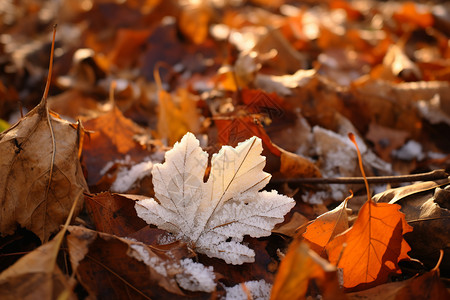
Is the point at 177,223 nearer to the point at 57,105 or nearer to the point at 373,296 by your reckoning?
the point at 373,296

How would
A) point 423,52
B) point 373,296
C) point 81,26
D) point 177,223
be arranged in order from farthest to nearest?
point 81,26 → point 423,52 → point 177,223 → point 373,296

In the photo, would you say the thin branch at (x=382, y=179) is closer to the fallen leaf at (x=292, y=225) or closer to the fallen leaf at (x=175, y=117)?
the fallen leaf at (x=292, y=225)

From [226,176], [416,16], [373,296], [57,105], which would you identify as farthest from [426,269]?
[416,16]

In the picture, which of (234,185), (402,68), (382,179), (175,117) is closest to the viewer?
(234,185)

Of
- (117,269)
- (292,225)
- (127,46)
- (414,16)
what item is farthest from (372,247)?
(414,16)

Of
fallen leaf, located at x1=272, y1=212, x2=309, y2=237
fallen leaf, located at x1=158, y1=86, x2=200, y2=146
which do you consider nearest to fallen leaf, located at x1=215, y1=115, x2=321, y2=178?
fallen leaf, located at x1=272, y1=212, x2=309, y2=237

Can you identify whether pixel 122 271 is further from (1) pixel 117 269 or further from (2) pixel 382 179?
(2) pixel 382 179
